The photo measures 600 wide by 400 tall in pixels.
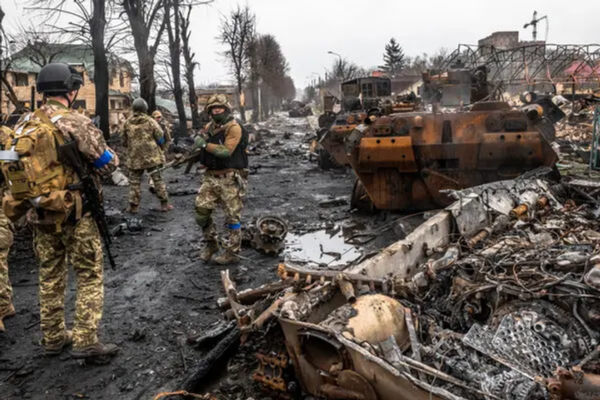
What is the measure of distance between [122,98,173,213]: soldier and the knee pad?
9.71ft

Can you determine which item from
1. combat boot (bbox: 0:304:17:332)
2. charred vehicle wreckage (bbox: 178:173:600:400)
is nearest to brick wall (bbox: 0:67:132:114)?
combat boot (bbox: 0:304:17:332)

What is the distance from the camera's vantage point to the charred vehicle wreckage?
97.9 inches

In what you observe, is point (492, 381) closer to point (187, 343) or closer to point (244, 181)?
point (187, 343)

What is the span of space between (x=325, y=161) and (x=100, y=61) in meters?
7.80

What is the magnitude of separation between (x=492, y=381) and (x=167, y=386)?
2.05 meters

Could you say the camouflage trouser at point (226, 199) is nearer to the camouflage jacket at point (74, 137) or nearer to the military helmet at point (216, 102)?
the military helmet at point (216, 102)

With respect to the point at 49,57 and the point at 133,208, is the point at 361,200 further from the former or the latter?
the point at 49,57

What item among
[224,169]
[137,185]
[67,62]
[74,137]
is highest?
[67,62]

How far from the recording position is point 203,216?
588 centimetres

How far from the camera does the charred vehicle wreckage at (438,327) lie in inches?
97.9

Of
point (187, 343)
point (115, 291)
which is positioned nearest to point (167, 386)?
point (187, 343)

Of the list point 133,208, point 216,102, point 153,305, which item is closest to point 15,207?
point 153,305

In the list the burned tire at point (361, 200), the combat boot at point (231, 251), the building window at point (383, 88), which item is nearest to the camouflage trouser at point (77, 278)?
the combat boot at point (231, 251)

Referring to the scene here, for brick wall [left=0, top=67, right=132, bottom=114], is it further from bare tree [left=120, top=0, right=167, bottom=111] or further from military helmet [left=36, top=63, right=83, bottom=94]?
military helmet [left=36, top=63, right=83, bottom=94]
